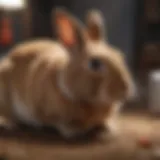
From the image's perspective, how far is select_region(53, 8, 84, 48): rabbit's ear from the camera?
0.98 metres

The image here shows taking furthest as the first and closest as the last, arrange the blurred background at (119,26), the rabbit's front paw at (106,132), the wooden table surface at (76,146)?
the blurred background at (119,26) → the rabbit's front paw at (106,132) → the wooden table surface at (76,146)

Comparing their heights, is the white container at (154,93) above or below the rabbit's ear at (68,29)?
below

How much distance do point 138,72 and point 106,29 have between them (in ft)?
0.58

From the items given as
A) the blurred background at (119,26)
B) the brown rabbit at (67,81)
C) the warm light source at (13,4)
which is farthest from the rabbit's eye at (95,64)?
the warm light source at (13,4)

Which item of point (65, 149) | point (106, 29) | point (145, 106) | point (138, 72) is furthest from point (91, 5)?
point (65, 149)

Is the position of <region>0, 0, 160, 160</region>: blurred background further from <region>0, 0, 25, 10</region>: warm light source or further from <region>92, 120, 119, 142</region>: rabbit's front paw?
<region>92, 120, 119, 142</region>: rabbit's front paw

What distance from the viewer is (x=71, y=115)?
1003 mm

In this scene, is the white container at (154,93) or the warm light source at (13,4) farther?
the warm light source at (13,4)

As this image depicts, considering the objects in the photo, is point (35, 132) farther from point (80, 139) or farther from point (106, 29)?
point (106, 29)

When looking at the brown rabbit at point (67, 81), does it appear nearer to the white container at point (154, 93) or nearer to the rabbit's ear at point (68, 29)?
the rabbit's ear at point (68, 29)

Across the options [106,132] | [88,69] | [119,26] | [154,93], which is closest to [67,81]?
[88,69]

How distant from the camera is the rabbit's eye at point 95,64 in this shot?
0.97 m

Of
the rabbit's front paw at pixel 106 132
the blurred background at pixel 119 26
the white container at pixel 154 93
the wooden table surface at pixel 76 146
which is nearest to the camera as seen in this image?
the wooden table surface at pixel 76 146

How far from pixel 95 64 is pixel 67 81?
7 centimetres
